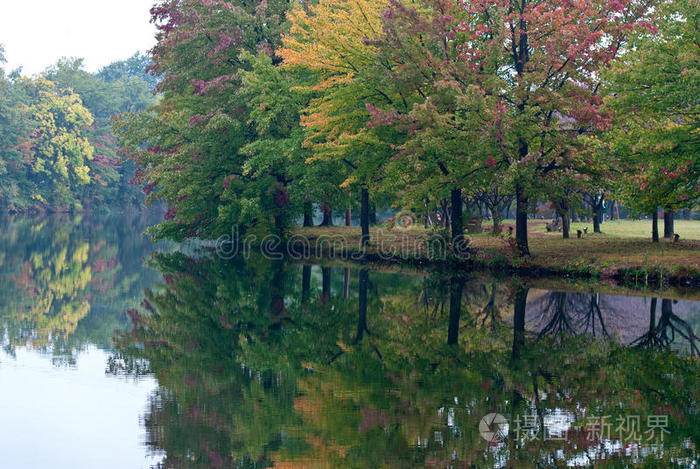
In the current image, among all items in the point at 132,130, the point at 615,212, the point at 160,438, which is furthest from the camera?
the point at 615,212

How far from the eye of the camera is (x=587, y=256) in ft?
84.4

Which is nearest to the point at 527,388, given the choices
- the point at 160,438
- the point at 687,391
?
the point at 687,391

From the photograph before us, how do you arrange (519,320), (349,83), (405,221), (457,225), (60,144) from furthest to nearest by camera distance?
(60,144) → (405,221) → (349,83) → (457,225) → (519,320)

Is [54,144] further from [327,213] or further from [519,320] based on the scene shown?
[519,320]

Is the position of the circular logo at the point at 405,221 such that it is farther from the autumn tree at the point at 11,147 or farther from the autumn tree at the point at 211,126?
the autumn tree at the point at 11,147

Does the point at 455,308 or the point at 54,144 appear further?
the point at 54,144

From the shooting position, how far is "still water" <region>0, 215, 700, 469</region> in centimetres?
801

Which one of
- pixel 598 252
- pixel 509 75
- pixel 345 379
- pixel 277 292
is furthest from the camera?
pixel 509 75

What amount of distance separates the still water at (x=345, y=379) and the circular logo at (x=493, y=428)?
4cm

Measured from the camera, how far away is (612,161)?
84.6 ft

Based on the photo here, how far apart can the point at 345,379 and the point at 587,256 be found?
1704cm

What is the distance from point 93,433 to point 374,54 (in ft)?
75.1

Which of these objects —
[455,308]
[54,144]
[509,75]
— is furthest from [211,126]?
[54,144]

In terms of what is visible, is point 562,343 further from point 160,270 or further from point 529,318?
point 160,270
